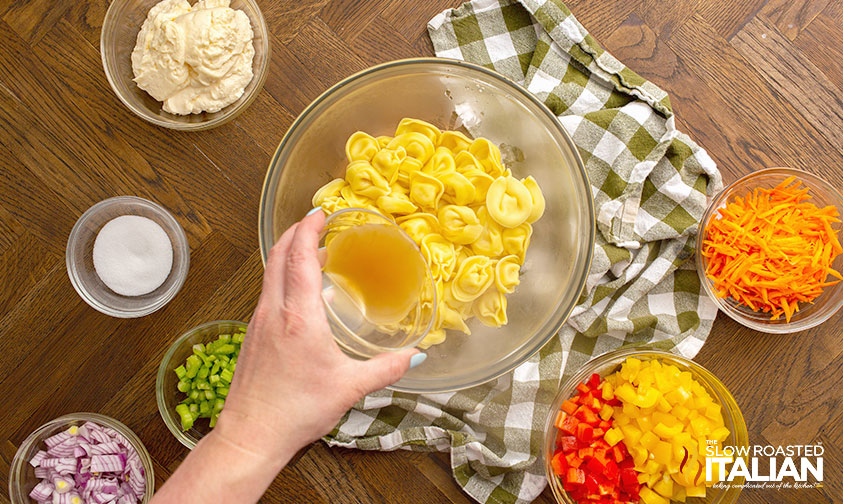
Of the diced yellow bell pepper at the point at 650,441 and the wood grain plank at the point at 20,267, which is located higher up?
the diced yellow bell pepper at the point at 650,441

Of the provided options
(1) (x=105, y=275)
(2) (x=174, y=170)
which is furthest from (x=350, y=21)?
(1) (x=105, y=275)

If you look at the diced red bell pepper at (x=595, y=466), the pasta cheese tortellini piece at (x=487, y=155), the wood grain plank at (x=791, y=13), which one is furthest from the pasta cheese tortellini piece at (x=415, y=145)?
the wood grain plank at (x=791, y=13)

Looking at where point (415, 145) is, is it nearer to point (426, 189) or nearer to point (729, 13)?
point (426, 189)

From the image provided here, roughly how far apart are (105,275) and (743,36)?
2144 millimetres

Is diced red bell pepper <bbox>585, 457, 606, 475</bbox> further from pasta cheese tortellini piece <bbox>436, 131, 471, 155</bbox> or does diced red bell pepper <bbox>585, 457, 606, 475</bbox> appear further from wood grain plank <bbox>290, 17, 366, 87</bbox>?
wood grain plank <bbox>290, 17, 366, 87</bbox>

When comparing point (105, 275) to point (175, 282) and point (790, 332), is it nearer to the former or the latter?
point (175, 282)

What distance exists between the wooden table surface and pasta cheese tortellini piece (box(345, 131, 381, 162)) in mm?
384

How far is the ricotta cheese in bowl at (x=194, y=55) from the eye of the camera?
64.5 inches

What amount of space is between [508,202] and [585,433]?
2.42 feet

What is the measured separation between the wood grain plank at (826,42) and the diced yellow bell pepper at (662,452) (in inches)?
49.9

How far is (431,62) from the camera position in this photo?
1486 millimetres

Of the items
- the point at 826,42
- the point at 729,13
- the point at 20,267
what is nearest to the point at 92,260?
the point at 20,267

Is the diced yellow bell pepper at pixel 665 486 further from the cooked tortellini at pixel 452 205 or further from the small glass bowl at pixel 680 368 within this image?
the cooked tortellini at pixel 452 205

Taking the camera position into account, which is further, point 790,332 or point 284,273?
point 790,332
